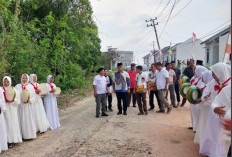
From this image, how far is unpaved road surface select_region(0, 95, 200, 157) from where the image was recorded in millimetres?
4527

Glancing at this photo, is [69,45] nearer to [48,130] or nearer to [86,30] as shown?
[86,30]

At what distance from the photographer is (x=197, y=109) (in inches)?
188

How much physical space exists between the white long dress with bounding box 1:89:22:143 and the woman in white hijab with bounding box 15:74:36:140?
0.29 m

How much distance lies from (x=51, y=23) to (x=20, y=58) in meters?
4.47

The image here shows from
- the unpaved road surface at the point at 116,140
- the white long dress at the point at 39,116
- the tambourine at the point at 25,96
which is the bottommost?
the unpaved road surface at the point at 116,140

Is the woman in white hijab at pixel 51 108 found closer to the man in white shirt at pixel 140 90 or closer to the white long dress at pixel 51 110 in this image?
the white long dress at pixel 51 110

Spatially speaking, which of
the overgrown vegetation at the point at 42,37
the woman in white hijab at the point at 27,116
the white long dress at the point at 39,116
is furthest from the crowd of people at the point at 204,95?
the overgrown vegetation at the point at 42,37

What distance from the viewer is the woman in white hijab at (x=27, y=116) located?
563 centimetres

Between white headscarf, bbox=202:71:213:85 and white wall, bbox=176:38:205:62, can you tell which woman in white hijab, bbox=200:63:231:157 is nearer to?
white headscarf, bbox=202:71:213:85

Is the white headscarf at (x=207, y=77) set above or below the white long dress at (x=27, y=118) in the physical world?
above

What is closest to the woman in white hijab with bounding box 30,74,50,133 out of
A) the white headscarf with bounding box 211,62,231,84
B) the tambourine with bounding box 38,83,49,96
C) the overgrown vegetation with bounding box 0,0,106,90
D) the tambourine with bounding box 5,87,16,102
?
the tambourine with bounding box 38,83,49,96

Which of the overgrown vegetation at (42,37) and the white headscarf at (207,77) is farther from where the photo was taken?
the overgrown vegetation at (42,37)

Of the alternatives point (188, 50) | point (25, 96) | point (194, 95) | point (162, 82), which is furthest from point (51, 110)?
point (188, 50)

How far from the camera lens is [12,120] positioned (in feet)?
Answer: 17.2
